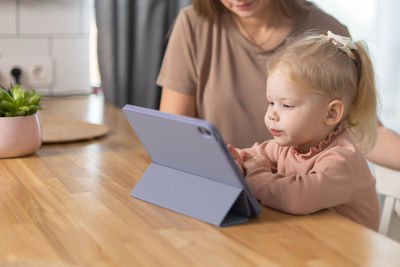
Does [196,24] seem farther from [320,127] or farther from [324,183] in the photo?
[324,183]

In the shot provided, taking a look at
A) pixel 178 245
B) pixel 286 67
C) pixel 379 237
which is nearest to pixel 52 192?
pixel 178 245

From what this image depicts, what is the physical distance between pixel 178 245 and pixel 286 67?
39 cm

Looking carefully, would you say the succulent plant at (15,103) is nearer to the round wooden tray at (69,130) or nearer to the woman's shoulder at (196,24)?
the round wooden tray at (69,130)

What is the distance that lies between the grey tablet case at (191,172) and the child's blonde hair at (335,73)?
8.8 inches

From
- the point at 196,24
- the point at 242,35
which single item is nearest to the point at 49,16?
the point at 196,24

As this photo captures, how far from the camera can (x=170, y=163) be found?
42.4 inches

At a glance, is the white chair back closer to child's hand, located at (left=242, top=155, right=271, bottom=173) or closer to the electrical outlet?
child's hand, located at (left=242, top=155, right=271, bottom=173)

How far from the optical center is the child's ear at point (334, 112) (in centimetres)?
109

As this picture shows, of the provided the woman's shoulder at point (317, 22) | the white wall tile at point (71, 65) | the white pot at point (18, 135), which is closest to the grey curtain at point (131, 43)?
the white wall tile at point (71, 65)

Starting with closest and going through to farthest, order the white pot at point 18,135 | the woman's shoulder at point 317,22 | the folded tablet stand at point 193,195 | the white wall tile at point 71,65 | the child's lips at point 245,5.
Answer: the folded tablet stand at point 193,195, the white pot at point 18,135, the child's lips at point 245,5, the woman's shoulder at point 317,22, the white wall tile at point 71,65

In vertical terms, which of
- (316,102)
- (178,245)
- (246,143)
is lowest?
(246,143)

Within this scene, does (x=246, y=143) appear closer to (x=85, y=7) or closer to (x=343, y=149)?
(x=343, y=149)

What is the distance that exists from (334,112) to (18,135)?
0.70m

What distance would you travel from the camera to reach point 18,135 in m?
1.37
